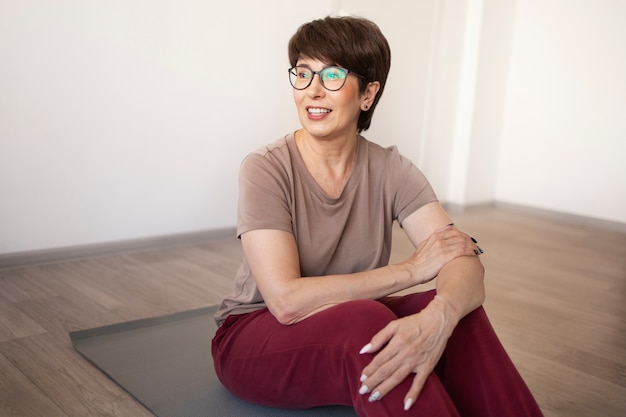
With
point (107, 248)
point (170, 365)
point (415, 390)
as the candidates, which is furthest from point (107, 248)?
point (415, 390)

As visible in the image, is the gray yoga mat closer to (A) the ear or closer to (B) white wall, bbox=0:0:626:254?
(A) the ear

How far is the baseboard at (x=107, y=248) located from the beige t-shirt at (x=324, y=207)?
1.68 metres

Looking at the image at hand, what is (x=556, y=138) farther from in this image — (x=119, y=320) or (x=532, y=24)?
(x=119, y=320)

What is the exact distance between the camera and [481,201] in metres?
5.59

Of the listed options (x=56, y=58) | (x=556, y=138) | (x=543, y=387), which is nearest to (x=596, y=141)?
(x=556, y=138)

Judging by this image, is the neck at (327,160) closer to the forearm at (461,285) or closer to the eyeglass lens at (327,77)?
the eyeglass lens at (327,77)

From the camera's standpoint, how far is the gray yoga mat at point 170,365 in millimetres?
1870

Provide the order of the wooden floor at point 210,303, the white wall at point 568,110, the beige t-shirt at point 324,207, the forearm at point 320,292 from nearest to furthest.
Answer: the forearm at point 320,292 < the beige t-shirt at point 324,207 < the wooden floor at point 210,303 < the white wall at point 568,110

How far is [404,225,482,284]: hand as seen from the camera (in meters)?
1.69

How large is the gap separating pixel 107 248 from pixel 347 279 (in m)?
2.14

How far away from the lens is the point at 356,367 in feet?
4.60

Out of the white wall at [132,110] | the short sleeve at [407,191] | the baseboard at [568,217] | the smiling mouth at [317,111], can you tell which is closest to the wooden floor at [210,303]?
the white wall at [132,110]

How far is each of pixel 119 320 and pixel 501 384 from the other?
5.05ft

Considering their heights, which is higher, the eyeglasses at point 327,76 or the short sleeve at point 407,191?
the eyeglasses at point 327,76
